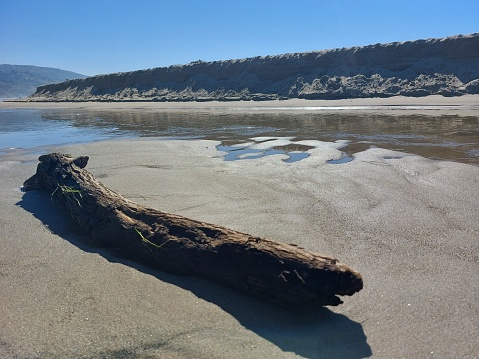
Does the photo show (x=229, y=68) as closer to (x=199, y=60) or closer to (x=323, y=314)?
(x=199, y=60)

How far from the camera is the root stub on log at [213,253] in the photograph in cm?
240

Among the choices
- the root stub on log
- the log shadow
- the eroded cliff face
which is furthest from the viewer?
the eroded cliff face

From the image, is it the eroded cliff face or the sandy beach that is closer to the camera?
the sandy beach

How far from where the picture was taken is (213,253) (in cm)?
282

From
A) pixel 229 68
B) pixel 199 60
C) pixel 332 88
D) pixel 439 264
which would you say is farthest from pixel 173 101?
pixel 439 264

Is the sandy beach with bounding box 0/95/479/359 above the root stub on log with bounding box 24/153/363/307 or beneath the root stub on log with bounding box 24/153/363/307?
beneath

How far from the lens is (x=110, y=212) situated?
370 centimetres

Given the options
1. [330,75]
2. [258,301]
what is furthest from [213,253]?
[330,75]

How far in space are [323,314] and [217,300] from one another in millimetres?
705

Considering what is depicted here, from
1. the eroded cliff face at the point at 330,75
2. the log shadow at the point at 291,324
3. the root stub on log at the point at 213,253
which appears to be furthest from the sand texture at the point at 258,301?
the eroded cliff face at the point at 330,75

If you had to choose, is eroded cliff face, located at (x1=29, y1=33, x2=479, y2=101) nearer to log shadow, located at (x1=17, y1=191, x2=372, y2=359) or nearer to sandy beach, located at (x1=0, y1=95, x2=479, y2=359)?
sandy beach, located at (x1=0, y1=95, x2=479, y2=359)

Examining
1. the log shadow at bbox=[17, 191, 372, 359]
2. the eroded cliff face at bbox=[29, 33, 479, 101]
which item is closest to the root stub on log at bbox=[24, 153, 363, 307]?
the log shadow at bbox=[17, 191, 372, 359]

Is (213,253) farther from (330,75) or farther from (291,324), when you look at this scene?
(330,75)

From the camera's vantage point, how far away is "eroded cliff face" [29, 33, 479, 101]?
82.3 feet
